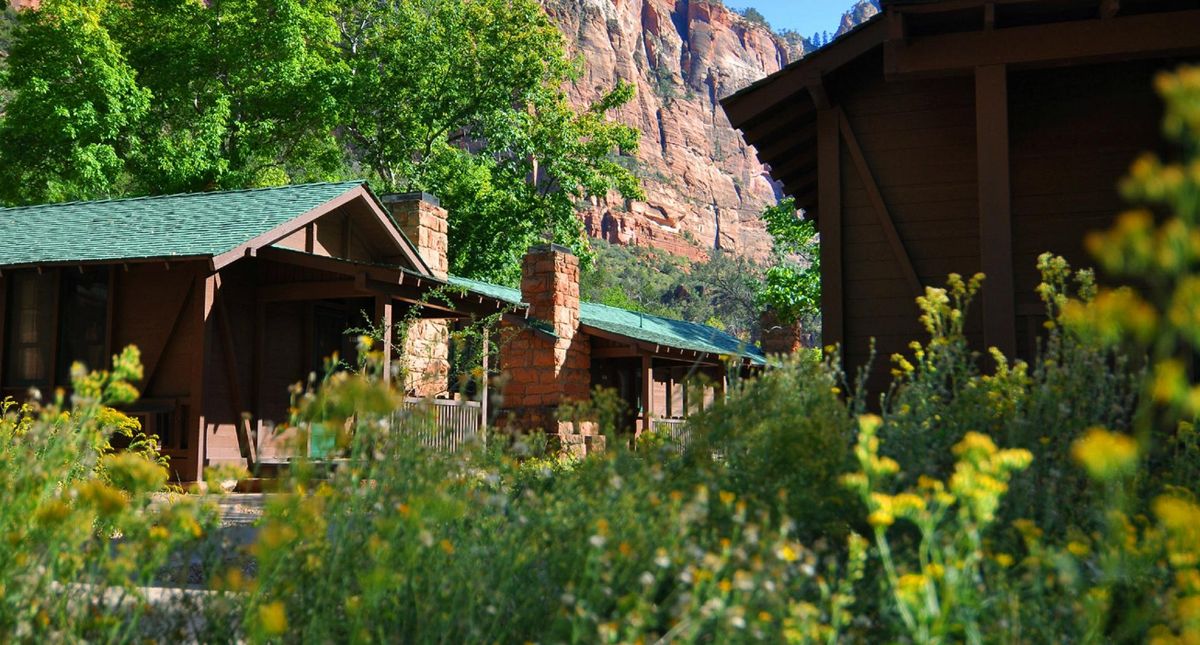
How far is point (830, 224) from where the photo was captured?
28.1 ft

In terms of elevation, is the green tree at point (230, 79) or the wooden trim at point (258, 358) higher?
the green tree at point (230, 79)

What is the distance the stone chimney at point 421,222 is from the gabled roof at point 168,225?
1017 millimetres

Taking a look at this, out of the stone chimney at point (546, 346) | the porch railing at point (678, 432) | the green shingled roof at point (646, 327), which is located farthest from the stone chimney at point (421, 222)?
the porch railing at point (678, 432)

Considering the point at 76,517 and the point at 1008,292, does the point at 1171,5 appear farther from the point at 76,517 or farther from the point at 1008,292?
the point at 76,517

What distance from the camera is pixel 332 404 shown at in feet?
10.2

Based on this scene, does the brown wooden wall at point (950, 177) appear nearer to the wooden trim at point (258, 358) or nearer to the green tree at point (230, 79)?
the wooden trim at point (258, 358)

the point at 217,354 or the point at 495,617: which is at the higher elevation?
the point at 217,354

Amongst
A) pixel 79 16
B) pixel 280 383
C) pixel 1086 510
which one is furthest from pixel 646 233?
pixel 1086 510

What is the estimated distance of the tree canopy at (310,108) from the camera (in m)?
23.1

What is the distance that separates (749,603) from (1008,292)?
5290mm

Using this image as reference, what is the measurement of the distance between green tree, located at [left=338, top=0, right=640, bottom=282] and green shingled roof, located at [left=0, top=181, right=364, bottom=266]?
38.8 ft

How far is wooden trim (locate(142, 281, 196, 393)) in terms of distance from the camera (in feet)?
40.2

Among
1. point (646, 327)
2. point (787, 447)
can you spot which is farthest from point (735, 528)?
point (646, 327)

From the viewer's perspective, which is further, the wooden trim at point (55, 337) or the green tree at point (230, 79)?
the green tree at point (230, 79)
